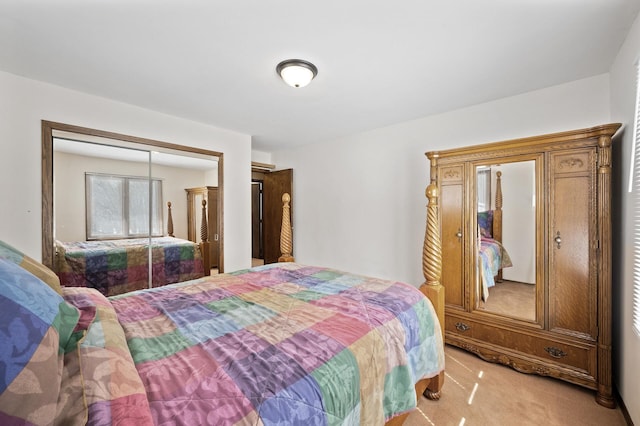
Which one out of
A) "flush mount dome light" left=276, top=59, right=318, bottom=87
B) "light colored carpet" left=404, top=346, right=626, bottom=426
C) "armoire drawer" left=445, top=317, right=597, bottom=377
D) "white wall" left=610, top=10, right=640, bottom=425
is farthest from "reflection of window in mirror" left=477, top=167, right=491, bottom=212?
"flush mount dome light" left=276, top=59, right=318, bottom=87

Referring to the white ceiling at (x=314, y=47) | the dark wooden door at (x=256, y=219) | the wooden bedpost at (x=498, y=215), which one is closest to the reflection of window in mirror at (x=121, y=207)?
the white ceiling at (x=314, y=47)

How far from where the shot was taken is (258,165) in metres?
4.68

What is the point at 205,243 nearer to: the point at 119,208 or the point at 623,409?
the point at 119,208

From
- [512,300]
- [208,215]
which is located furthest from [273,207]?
[512,300]

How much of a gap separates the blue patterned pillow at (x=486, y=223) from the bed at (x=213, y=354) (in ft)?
3.59

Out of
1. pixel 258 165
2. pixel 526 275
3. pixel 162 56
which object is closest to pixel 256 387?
pixel 162 56

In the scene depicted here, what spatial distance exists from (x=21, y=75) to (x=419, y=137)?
3.75 m

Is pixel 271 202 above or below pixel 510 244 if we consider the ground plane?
above

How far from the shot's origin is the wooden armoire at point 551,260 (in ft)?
6.40

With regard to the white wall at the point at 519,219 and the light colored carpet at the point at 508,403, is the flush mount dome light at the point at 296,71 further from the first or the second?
the light colored carpet at the point at 508,403

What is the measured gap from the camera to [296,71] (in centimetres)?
207

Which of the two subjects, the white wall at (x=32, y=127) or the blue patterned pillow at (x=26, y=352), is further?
the white wall at (x=32, y=127)

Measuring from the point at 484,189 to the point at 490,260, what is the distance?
0.64m

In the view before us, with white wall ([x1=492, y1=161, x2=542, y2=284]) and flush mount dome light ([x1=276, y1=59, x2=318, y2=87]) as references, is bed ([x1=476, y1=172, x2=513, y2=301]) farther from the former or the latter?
flush mount dome light ([x1=276, y1=59, x2=318, y2=87])
